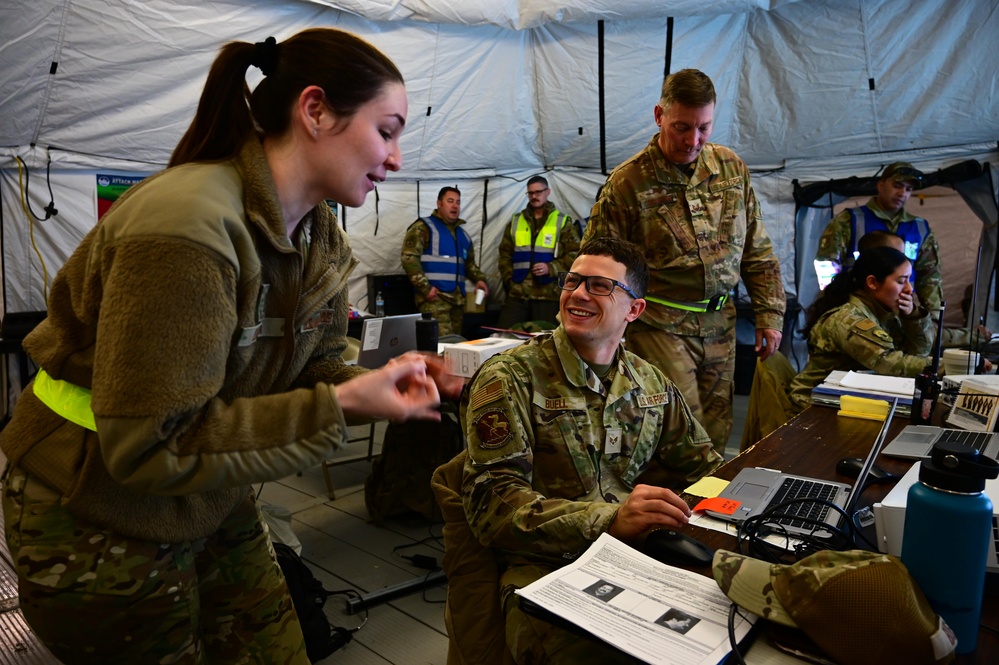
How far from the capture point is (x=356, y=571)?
3.02 metres

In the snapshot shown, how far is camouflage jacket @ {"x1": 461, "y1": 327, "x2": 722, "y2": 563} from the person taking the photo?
1.41 m

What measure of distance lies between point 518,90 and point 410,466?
4899mm

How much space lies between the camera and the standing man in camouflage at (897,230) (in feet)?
15.3

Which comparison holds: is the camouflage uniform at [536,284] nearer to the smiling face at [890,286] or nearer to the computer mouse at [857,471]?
the smiling face at [890,286]

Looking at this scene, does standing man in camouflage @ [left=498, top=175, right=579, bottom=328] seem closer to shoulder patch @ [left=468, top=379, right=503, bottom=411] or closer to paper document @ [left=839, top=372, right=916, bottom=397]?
paper document @ [left=839, top=372, right=916, bottom=397]

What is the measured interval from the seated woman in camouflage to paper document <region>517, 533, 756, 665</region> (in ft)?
7.37

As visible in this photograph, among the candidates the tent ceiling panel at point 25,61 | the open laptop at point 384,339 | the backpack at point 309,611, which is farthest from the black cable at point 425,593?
the tent ceiling panel at point 25,61

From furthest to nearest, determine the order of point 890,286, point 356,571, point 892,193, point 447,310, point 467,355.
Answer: point 447,310 → point 892,193 → point 467,355 → point 890,286 → point 356,571

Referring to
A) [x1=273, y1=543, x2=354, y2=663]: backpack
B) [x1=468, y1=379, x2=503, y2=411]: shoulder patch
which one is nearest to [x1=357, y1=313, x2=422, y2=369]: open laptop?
[x1=273, y1=543, x2=354, y2=663]: backpack

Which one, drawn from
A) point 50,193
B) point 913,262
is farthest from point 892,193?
point 50,193

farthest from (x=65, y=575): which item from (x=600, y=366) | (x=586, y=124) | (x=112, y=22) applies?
(x=586, y=124)

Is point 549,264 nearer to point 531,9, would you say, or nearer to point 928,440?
point 531,9

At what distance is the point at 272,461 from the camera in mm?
968

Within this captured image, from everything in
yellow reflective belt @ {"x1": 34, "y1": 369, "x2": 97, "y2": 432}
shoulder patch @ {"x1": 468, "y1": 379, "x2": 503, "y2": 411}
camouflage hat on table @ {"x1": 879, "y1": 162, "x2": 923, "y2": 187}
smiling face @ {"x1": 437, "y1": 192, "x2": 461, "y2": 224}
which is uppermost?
camouflage hat on table @ {"x1": 879, "y1": 162, "x2": 923, "y2": 187}
